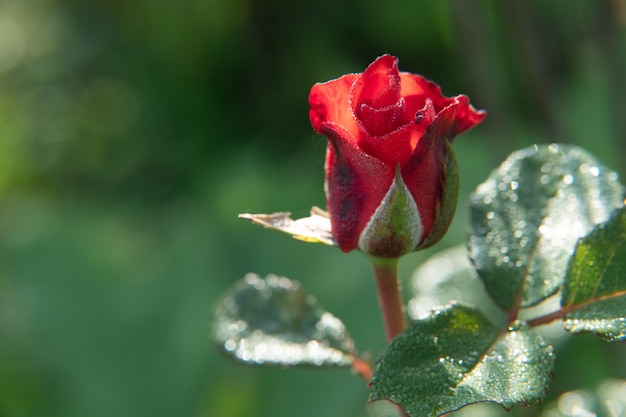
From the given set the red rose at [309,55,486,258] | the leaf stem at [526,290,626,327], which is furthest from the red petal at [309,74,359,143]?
the leaf stem at [526,290,626,327]

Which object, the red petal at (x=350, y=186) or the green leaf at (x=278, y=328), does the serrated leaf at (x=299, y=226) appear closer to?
the red petal at (x=350, y=186)

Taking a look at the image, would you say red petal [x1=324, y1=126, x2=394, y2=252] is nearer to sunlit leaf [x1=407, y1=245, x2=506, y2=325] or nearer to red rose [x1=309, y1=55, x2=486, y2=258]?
red rose [x1=309, y1=55, x2=486, y2=258]

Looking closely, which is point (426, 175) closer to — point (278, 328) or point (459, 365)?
point (459, 365)

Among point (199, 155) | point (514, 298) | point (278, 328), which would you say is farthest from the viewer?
point (199, 155)

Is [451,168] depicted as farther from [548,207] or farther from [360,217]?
[548,207]

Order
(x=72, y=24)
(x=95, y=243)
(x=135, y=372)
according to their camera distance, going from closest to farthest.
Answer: (x=135, y=372)
(x=95, y=243)
(x=72, y=24)

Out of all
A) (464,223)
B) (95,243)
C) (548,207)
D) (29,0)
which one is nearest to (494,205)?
(548,207)

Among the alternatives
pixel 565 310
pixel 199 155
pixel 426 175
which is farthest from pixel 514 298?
pixel 199 155
